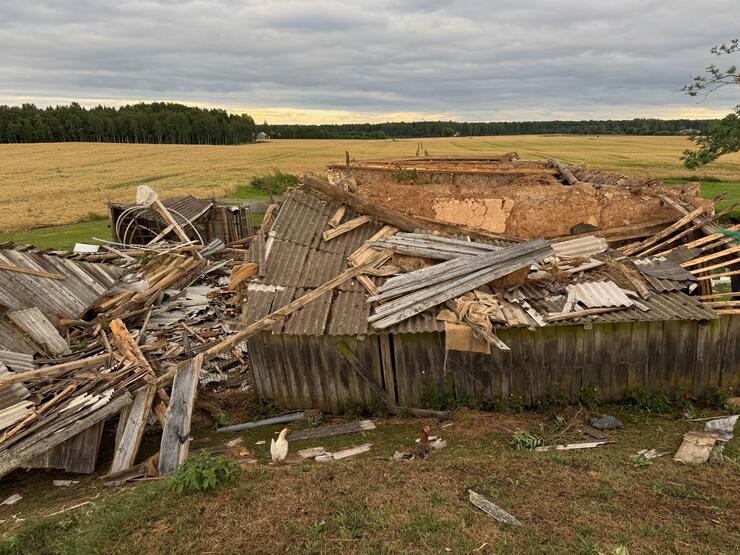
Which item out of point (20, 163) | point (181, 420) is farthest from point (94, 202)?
point (20, 163)

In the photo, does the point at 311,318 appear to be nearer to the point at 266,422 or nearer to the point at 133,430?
the point at 266,422

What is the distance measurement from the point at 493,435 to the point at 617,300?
311cm

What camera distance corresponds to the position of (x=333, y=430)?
27.1 ft

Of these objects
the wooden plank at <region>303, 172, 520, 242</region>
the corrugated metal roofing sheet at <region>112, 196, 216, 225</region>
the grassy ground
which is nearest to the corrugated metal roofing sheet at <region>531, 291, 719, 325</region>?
the grassy ground

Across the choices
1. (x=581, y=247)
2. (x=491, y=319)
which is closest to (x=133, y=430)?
(x=491, y=319)

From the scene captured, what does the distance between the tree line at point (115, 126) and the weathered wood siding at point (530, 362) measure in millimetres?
114800

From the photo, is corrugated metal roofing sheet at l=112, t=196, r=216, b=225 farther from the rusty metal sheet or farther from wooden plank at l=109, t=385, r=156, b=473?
the rusty metal sheet

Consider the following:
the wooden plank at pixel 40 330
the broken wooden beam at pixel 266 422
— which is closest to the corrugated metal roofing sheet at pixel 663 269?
the broken wooden beam at pixel 266 422

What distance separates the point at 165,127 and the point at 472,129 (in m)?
97.1

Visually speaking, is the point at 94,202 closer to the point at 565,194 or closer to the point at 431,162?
the point at 431,162

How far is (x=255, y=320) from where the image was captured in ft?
27.2

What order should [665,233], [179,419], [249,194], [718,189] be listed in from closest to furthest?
[179,419] → [665,233] → [718,189] → [249,194]

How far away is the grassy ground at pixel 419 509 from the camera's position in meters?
4.90

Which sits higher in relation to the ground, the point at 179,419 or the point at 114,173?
the point at 114,173
